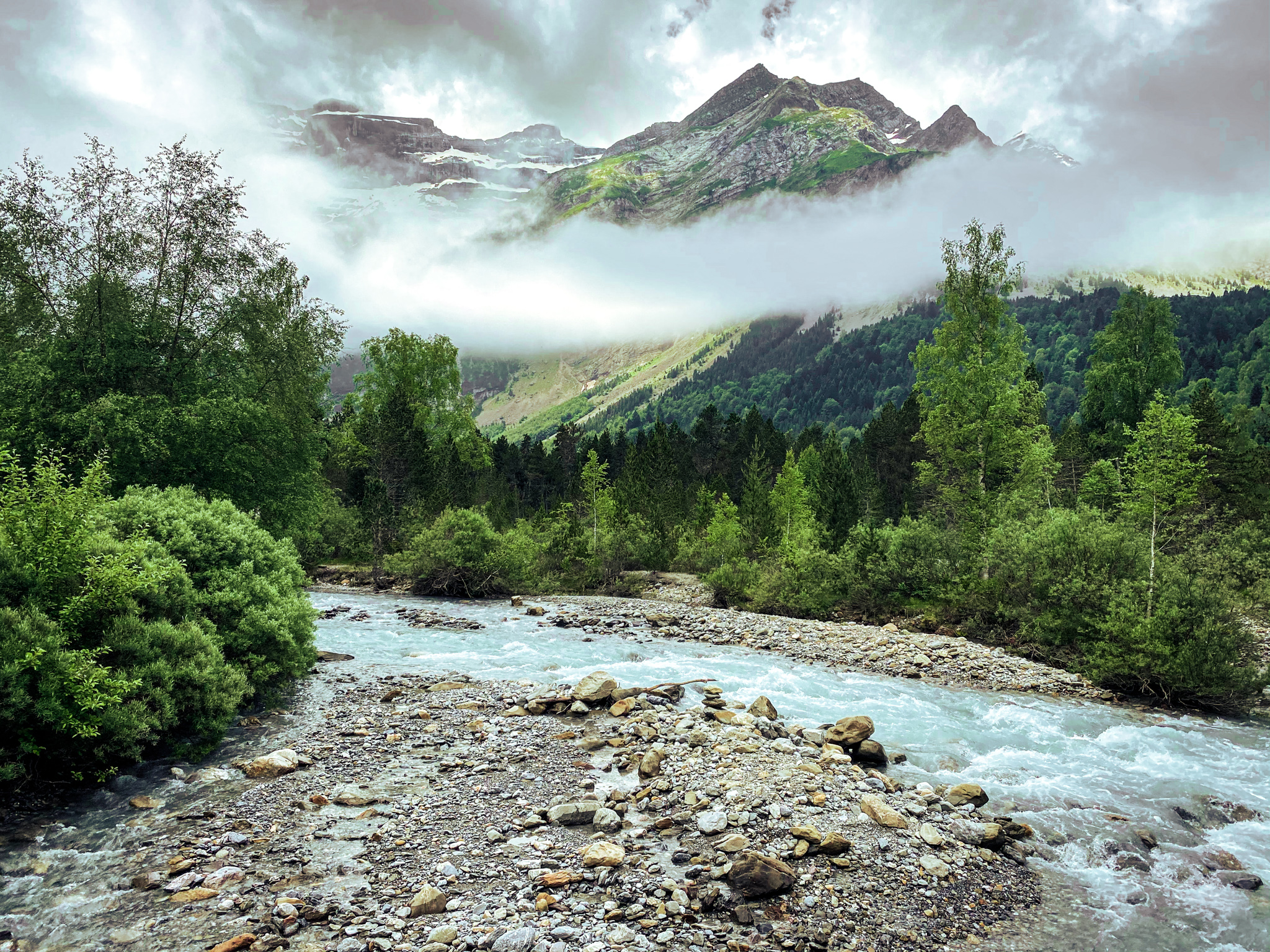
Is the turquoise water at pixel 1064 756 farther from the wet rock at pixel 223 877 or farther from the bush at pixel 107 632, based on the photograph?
the wet rock at pixel 223 877

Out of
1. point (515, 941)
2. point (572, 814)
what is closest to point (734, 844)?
point (572, 814)

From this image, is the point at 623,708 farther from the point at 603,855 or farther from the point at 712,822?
the point at 603,855

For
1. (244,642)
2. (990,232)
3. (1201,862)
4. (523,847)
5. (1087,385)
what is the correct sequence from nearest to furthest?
(523,847) → (1201,862) → (244,642) → (990,232) → (1087,385)

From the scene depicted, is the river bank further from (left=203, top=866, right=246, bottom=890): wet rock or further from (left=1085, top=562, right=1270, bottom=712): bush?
(left=1085, top=562, right=1270, bottom=712): bush

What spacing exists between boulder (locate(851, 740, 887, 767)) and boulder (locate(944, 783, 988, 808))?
71.7 inches

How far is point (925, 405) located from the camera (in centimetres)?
3472

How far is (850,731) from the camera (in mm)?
13633

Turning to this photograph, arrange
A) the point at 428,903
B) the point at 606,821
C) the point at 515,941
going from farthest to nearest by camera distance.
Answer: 1. the point at 606,821
2. the point at 428,903
3. the point at 515,941

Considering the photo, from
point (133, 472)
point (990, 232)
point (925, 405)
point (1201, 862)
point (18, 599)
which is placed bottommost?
point (1201, 862)

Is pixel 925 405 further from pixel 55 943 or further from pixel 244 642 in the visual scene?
pixel 55 943

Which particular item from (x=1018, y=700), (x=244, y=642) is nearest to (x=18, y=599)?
(x=244, y=642)

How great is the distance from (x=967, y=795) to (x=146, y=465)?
23.5 meters

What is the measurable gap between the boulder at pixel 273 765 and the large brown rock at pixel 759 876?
8.27 metres

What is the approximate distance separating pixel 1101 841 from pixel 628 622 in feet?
79.2
